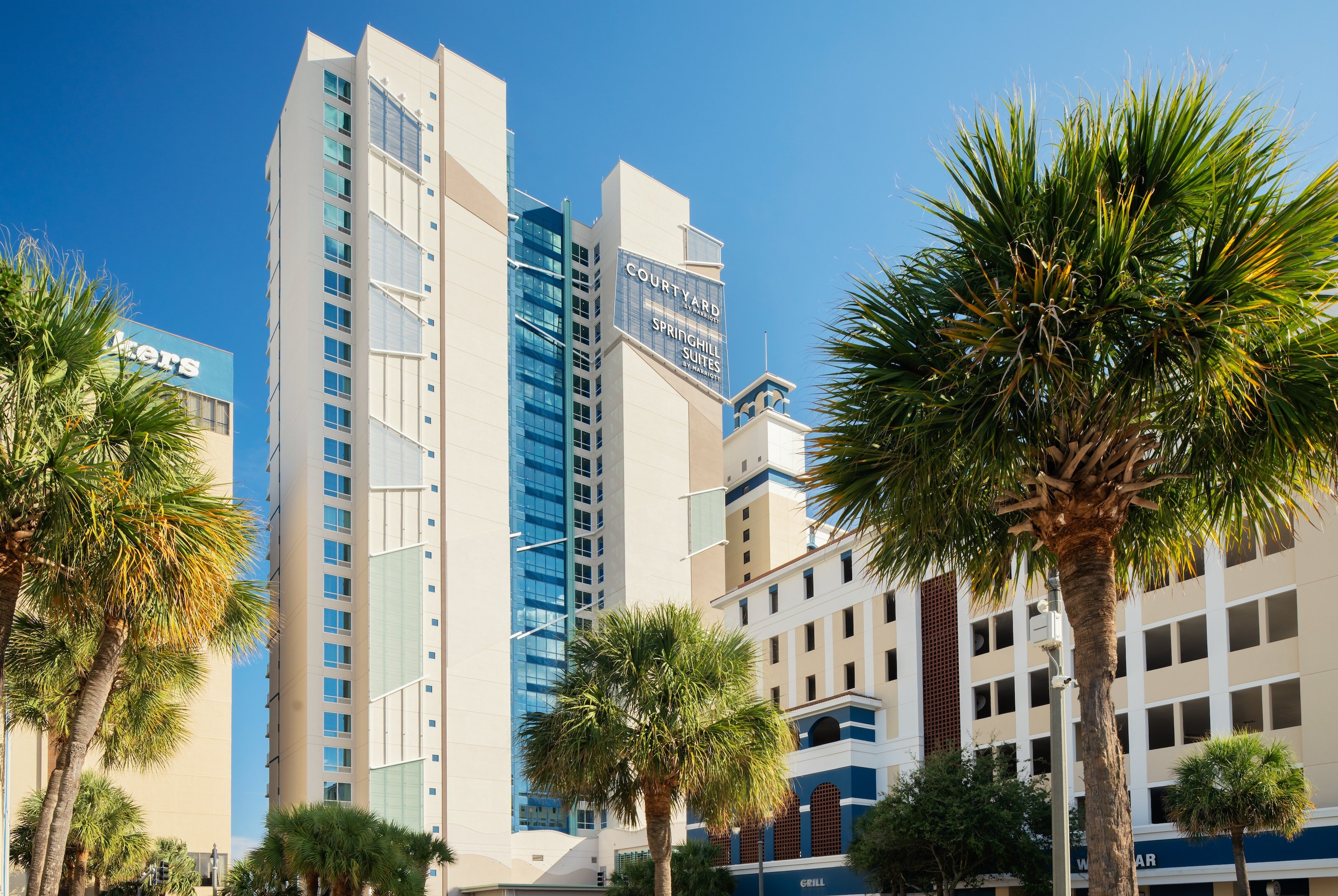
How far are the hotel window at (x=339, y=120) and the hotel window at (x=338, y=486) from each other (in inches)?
1179

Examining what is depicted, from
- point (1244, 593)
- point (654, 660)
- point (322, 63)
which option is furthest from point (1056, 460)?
point (322, 63)

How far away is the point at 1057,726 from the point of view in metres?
12.3

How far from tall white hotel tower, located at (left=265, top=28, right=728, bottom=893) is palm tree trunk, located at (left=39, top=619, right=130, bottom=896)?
65.3 meters

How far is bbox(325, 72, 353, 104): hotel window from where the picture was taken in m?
97.5

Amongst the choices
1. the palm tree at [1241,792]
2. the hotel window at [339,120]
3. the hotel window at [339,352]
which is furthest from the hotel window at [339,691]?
the palm tree at [1241,792]

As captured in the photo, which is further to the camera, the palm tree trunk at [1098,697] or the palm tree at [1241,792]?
the palm tree at [1241,792]

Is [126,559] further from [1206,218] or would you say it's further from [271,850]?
[271,850]

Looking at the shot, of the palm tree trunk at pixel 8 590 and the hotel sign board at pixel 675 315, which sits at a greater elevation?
the hotel sign board at pixel 675 315

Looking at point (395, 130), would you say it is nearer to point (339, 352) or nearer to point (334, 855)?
point (339, 352)

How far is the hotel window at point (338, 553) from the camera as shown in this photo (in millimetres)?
88500

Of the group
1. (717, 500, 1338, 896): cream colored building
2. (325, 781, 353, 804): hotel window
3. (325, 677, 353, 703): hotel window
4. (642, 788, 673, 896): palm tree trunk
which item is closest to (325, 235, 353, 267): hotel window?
(325, 677, 353, 703): hotel window

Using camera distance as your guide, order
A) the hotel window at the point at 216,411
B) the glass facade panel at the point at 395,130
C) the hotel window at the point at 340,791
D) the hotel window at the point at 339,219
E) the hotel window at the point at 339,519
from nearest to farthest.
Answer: the hotel window at the point at 340,791, the hotel window at the point at 339,519, the hotel window at the point at 216,411, the hotel window at the point at 339,219, the glass facade panel at the point at 395,130

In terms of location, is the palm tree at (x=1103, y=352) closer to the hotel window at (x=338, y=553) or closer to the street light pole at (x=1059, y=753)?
the street light pole at (x=1059, y=753)

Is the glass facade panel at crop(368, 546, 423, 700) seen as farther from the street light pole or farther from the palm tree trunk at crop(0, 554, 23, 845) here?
the street light pole
